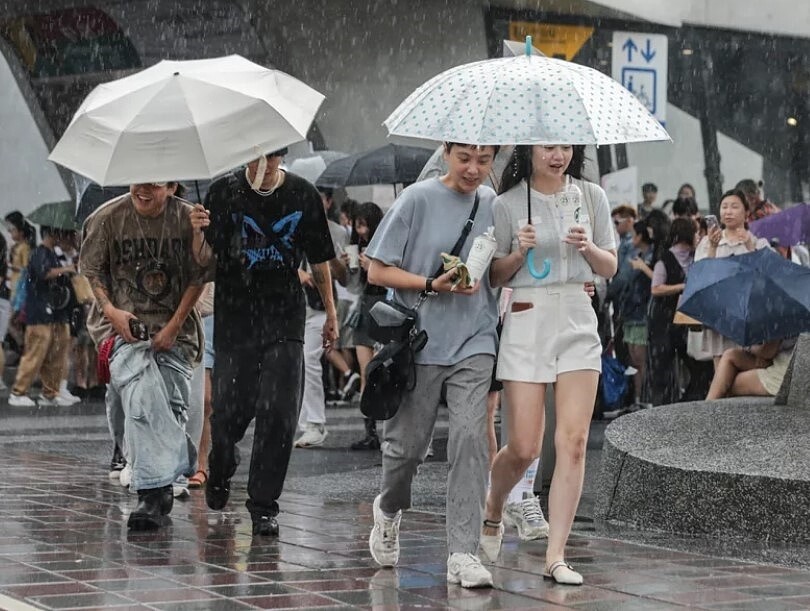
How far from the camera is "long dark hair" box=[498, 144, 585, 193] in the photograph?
22.3 feet

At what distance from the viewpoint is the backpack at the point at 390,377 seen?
6469mm

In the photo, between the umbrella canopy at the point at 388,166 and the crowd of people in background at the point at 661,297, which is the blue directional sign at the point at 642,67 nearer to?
the crowd of people in background at the point at 661,297

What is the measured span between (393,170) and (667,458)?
26.4ft

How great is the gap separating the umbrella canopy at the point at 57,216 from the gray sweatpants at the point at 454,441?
1228cm

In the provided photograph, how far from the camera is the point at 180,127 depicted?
26.0ft

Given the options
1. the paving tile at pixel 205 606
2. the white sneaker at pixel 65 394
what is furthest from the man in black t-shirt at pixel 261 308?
the white sneaker at pixel 65 394

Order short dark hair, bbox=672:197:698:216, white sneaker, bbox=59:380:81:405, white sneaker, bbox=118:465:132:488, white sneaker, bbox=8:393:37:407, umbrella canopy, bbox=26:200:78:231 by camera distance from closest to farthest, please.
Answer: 1. white sneaker, bbox=118:465:132:488
2. short dark hair, bbox=672:197:698:216
3. white sneaker, bbox=8:393:37:407
4. umbrella canopy, bbox=26:200:78:231
5. white sneaker, bbox=59:380:81:405

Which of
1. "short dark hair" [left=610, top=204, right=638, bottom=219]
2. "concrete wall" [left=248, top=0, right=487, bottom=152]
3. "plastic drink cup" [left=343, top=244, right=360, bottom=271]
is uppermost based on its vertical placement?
"concrete wall" [left=248, top=0, right=487, bottom=152]

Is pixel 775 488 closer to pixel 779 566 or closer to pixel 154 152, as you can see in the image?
pixel 779 566

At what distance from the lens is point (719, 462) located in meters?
7.92

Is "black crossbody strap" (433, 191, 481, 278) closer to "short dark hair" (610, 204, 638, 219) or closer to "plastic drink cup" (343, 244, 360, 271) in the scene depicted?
"plastic drink cup" (343, 244, 360, 271)

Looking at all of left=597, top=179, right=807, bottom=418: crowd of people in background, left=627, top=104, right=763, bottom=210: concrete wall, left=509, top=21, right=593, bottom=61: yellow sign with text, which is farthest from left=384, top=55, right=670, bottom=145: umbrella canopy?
left=627, top=104, right=763, bottom=210: concrete wall

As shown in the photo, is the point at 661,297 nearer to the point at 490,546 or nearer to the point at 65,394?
the point at 65,394

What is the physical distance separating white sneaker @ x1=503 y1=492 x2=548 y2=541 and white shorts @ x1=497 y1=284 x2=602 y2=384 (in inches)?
55.0
